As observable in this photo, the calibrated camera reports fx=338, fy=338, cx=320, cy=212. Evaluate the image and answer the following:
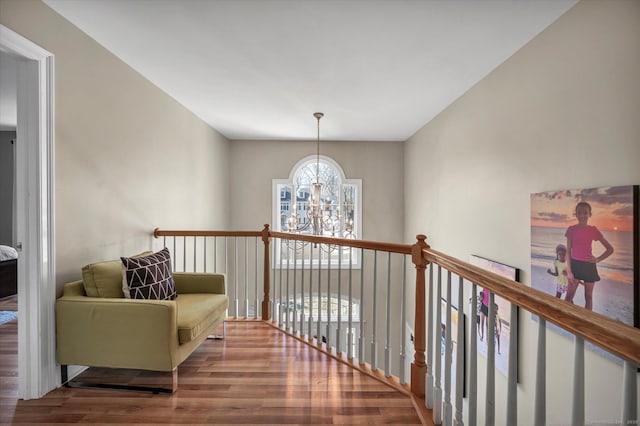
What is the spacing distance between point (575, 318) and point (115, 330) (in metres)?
2.32

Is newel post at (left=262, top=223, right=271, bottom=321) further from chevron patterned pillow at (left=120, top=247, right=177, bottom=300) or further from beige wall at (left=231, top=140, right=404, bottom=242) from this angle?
beige wall at (left=231, top=140, right=404, bottom=242)

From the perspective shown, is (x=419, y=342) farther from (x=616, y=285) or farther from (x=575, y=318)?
(x=575, y=318)

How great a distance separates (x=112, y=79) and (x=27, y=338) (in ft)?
6.55

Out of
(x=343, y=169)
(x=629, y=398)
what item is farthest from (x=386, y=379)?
(x=343, y=169)

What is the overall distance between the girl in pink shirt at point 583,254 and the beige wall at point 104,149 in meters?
3.25

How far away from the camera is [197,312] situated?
2373mm

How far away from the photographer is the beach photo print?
169 centimetres

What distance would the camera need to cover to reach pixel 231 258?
6.16 meters

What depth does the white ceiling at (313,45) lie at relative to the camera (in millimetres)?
2162

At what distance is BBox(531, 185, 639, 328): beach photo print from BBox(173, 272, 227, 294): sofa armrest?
251 centimetres

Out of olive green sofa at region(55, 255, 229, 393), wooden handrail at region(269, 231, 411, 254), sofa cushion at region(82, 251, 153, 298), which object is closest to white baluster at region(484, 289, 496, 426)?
wooden handrail at region(269, 231, 411, 254)

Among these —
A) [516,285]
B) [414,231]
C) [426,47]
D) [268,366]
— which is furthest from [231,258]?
[516,285]

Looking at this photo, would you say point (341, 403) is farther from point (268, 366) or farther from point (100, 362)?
point (100, 362)

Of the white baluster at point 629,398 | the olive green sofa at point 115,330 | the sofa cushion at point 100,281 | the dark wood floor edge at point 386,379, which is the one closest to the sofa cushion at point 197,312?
the olive green sofa at point 115,330
